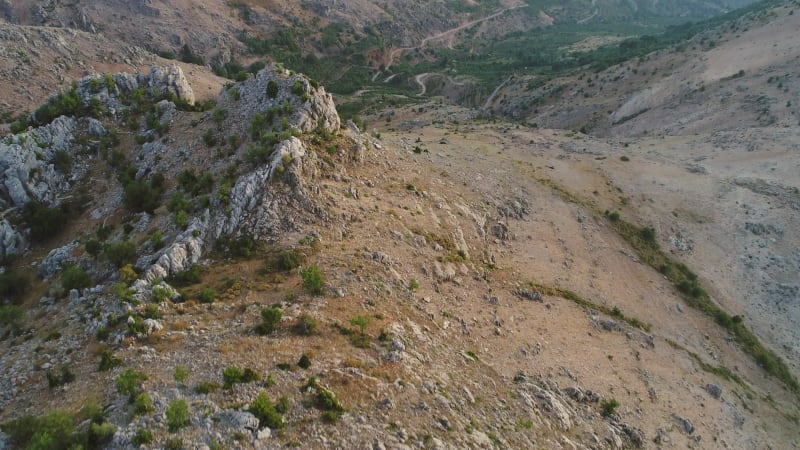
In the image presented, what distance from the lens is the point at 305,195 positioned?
41.2 meters

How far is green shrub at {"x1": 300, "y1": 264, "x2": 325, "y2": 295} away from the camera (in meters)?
32.9

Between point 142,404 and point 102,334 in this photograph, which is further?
point 102,334

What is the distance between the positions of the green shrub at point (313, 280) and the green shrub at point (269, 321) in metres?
3.98

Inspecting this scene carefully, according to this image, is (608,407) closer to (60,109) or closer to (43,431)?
(43,431)

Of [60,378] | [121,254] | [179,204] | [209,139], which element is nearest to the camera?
[60,378]

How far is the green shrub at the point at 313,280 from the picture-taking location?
32938 mm

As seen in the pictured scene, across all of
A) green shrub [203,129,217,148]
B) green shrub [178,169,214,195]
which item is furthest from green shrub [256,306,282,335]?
green shrub [203,129,217,148]

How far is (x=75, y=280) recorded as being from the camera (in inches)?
1401

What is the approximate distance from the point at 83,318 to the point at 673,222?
7735 centimetres

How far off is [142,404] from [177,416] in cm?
208

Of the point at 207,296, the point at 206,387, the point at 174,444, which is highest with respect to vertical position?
the point at 207,296

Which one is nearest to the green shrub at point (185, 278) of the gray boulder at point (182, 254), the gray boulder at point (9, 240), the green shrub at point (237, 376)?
the gray boulder at point (182, 254)

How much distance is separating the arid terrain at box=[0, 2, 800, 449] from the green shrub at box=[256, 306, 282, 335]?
13 cm

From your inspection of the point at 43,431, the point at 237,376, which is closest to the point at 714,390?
the point at 237,376
